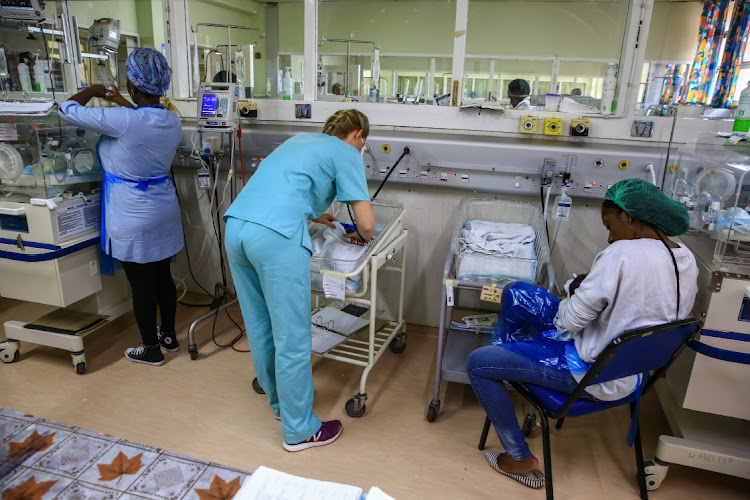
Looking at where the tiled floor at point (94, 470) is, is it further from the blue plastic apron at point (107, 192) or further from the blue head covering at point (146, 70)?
the blue head covering at point (146, 70)

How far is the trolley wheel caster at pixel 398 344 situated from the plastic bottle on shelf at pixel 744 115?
184 cm

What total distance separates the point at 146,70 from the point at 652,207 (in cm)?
215

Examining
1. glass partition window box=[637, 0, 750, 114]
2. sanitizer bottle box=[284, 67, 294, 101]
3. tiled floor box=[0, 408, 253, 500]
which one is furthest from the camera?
glass partition window box=[637, 0, 750, 114]

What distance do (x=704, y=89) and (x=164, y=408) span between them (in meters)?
7.43

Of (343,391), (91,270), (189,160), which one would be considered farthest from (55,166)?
(343,391)

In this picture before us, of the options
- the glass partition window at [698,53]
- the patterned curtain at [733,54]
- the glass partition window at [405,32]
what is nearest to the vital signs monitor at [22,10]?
the glass partition window at [405,32]

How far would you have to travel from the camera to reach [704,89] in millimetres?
6402

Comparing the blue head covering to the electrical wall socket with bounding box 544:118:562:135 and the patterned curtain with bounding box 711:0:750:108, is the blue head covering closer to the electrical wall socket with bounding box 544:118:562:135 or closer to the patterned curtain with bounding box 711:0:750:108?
the electrical wall socket with bounding box 544:118:562:135

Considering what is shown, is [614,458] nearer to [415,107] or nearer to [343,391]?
[343,391]

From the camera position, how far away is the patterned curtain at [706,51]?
6.18 m

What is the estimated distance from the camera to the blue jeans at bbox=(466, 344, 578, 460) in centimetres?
158

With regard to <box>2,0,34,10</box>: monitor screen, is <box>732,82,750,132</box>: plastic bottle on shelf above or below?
below

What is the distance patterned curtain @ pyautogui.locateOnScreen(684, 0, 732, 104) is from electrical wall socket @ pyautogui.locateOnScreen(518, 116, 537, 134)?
Result: 514 cm

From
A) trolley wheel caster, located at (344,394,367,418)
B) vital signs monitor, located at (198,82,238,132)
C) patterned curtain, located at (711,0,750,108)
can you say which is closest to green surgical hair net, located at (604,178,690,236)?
trolley wheel caster, located at (344,394,367,418)
